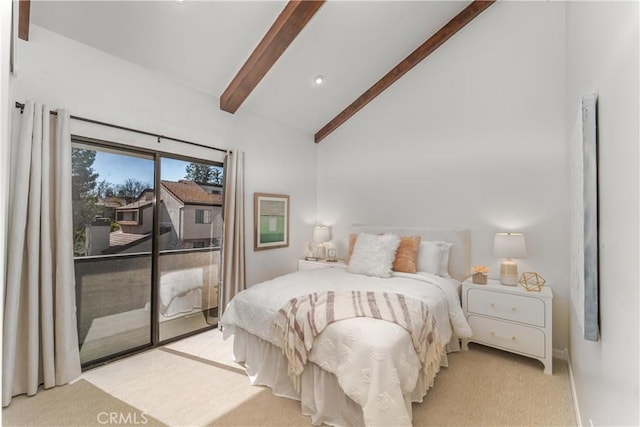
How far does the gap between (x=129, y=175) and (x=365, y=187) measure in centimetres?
273

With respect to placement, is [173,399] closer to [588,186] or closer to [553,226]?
[588,186]

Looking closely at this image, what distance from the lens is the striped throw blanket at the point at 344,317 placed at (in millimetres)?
2029

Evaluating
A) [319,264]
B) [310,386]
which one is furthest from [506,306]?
[319,264]

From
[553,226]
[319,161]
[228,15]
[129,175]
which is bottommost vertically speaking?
[553,226]

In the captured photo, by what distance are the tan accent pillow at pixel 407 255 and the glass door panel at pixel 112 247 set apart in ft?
8.13

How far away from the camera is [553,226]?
9.56 feet

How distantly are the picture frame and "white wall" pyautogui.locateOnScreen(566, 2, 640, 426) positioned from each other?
323 cm

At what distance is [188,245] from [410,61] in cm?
329

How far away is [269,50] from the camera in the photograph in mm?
2885

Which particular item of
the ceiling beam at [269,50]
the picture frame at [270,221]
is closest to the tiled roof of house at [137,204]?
the picture frame at [270,221]

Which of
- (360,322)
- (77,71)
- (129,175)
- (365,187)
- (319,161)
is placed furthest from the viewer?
(319,161)

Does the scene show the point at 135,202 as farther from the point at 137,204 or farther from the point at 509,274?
the point at 509,274

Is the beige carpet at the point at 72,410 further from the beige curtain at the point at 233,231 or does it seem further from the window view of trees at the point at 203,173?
the window view of trees at the point at 203,173

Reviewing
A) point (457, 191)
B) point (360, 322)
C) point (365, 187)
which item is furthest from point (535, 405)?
point (365, 187)
